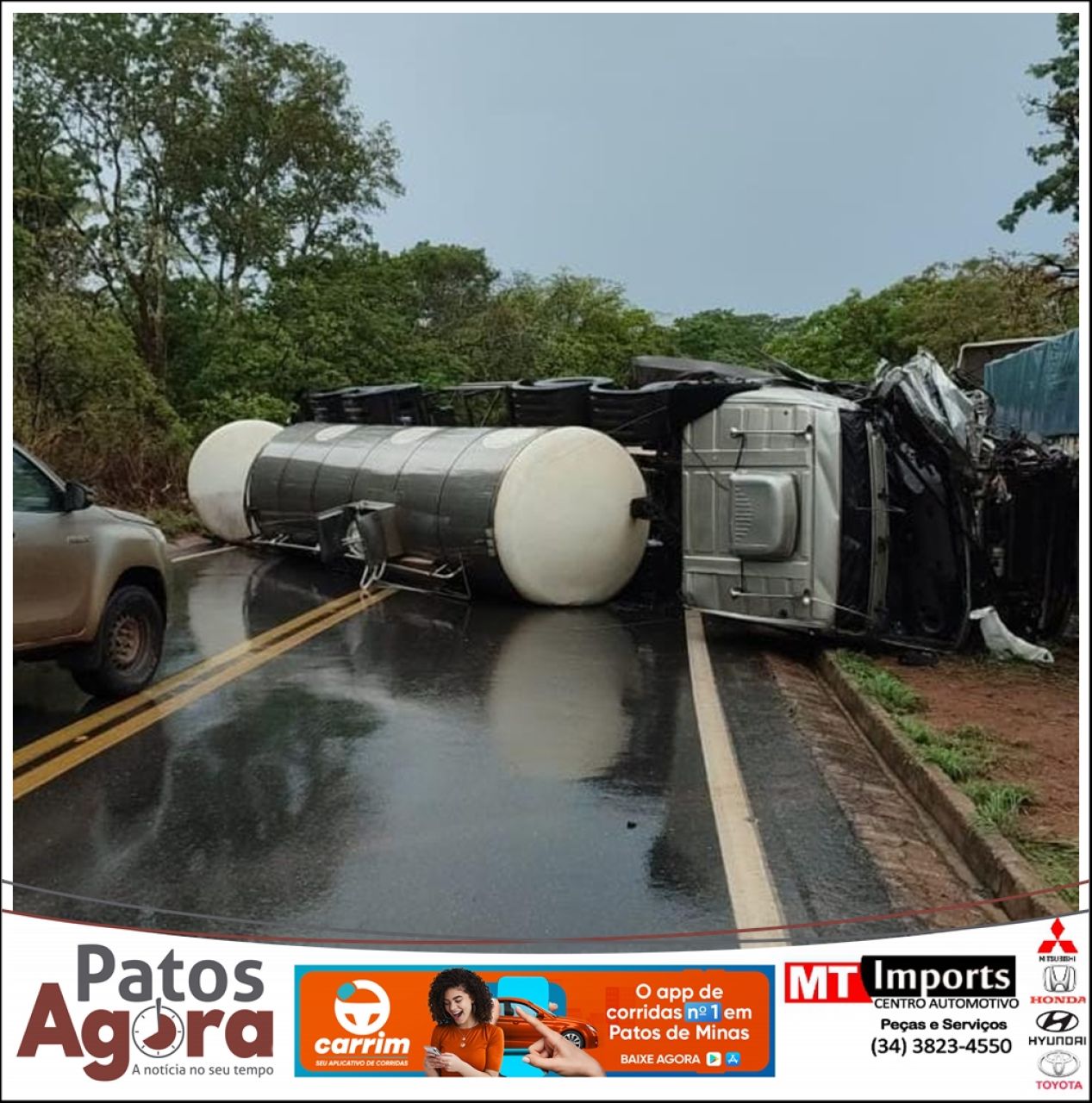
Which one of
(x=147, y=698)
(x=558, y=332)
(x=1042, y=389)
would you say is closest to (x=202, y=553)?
(x=147, y=698)

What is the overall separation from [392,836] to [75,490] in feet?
10.6

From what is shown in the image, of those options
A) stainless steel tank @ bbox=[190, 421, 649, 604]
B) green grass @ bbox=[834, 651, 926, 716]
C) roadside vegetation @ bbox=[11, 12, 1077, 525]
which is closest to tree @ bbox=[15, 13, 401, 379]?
roadside vegetation @ bbox=[11, 12, 1077, 525]

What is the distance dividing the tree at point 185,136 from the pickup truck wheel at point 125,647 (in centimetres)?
1940

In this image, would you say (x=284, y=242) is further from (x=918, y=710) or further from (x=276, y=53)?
(x=918, y=710)

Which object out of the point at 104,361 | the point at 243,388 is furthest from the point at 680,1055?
the point at 243,388

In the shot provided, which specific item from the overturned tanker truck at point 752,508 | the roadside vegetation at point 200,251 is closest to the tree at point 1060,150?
the roadside vegetation at point 200,251

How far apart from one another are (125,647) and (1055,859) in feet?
19.2

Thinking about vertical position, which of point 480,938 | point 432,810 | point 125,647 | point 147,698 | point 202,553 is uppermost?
point 202,553

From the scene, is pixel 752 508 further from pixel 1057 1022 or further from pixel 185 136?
pixel 185 136

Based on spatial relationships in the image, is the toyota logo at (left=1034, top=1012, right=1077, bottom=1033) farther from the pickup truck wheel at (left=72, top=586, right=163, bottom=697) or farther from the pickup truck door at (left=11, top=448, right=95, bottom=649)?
the pickup truck wheel at (left=72, top=586, right=163, bottom=697)

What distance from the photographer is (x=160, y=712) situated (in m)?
7.25

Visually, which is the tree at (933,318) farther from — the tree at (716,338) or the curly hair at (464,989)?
the curly hair at (464,989)

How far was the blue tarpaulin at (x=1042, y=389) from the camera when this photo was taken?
11531 mm

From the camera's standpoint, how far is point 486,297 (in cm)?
4000
